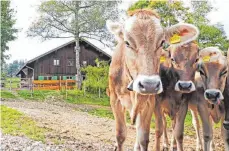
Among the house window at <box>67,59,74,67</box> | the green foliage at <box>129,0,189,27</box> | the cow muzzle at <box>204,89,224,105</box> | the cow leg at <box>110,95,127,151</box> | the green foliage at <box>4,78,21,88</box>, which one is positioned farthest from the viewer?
the house window at <box>67,59,74,67</box>

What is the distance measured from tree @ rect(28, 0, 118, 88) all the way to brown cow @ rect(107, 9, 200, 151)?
23561 mm

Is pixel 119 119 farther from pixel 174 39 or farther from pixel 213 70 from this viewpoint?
pixel 174 39

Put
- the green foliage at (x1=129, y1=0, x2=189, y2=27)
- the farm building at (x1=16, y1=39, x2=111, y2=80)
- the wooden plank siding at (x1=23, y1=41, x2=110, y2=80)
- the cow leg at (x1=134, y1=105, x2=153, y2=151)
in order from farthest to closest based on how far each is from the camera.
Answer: the wooden plank siding at (x1=23, y1=41, x2=110, y2=80)
the farm building at (x1=16, y1=39, x2=111, y2=80)
the green foliage at (x1=129, y1=0, x2=189, y2=27)
the cow leg at (x1=134, y1=105, x2=153, y2=151)

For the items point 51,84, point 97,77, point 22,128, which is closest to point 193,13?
point 97,77

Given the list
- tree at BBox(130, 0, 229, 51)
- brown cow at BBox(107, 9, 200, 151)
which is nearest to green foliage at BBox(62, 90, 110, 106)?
tree at BBox(130, 0, 229, 51)

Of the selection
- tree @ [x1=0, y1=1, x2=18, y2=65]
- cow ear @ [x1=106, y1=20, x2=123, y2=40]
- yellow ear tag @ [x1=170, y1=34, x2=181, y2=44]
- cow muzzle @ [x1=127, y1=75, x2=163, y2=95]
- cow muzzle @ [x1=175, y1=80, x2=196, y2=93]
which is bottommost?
cow muzzle @ [x1=175, y1=80, x2=196, y2=93]

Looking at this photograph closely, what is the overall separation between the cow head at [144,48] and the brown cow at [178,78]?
1.52 m

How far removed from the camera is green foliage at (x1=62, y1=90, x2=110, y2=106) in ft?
77.8

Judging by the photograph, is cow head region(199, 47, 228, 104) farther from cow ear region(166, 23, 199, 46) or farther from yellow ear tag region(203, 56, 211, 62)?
cow ear region(166, 23, 199, 46)

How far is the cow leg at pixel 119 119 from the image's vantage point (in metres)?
5.79

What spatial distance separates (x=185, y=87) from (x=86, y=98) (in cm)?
2057

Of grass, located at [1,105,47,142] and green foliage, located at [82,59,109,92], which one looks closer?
grass, located at [1,105,47,142]

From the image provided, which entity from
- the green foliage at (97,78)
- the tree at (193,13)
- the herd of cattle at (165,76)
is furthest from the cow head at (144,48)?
the green foliage at (97,78)

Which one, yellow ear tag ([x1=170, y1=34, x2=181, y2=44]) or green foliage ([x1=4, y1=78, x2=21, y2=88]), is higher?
yellow ear tag ([x1=170, y1=34, x2=181, y2=44])
